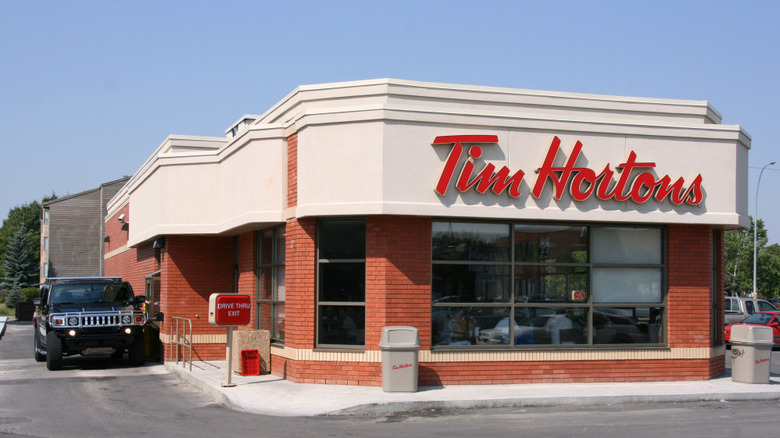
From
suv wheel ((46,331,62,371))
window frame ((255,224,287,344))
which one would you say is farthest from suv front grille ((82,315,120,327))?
window frame ((255,224,287,344))

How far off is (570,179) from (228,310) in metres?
6.62

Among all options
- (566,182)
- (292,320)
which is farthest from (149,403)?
(566,182)

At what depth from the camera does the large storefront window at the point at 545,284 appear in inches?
563

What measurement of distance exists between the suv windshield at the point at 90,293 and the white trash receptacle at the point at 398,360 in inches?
389

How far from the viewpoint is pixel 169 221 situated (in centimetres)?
1919

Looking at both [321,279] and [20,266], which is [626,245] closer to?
[321,279]

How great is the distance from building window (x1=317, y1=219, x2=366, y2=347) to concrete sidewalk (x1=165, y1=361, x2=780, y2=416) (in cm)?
95

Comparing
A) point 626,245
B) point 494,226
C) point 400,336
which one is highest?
point 494,226

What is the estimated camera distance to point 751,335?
1482 centimetres

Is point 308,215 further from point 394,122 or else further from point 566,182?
point 566,182

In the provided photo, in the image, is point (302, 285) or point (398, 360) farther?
point (302, 285)

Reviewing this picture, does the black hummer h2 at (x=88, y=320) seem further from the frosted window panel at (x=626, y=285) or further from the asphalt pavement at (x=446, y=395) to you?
the frosted window panel at (x=626, y=285)

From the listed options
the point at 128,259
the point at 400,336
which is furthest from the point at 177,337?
the point at 128,259

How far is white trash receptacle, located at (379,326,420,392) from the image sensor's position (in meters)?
13.1
